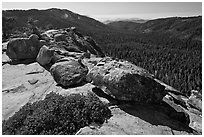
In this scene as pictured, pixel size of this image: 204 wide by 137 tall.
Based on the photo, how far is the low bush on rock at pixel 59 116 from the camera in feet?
40.4

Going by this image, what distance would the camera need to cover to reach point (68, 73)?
19.0 m

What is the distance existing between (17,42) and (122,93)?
19.8 metres

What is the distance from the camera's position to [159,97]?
51.8 feet

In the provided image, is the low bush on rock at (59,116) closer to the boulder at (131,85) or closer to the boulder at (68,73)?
the boulder at (131,85)

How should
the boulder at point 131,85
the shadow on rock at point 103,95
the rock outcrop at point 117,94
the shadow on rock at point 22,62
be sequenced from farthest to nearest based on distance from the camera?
the shadow on rock at point 22,62 < the shadow on rock at point 103,95 < the boulder at point 131,85 < the rock outcrop at point 117,94

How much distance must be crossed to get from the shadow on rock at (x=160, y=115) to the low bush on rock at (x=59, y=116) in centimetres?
214

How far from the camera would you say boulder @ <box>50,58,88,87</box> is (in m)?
18.5

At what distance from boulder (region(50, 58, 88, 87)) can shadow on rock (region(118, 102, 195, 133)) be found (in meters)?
5.50

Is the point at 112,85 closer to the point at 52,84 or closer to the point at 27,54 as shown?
the point at 52,84

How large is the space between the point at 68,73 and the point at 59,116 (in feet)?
21.6

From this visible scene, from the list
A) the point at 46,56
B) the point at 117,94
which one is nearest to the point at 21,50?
the point at 46,56

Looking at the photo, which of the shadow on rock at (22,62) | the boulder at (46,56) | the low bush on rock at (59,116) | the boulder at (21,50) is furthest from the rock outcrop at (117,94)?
the boulder at (21,50)

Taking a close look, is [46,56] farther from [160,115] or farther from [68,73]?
[160,115]

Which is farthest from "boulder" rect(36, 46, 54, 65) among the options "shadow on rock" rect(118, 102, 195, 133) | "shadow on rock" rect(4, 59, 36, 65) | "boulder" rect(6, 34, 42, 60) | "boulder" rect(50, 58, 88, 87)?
"shadow on rock" rect(118, 102, 195, 133)
